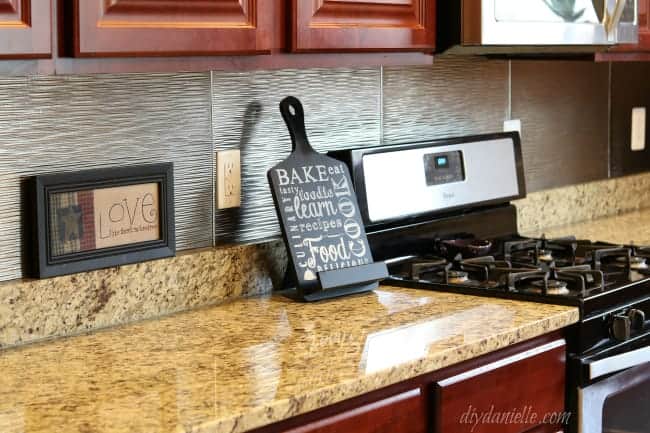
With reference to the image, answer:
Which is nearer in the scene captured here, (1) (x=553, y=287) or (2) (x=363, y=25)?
(2) (x=363, y=25)

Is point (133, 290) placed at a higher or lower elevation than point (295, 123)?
lower

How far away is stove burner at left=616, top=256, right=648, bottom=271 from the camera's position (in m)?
2.49

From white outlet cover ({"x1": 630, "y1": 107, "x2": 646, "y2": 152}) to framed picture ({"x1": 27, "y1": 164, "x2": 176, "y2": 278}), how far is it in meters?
1.91

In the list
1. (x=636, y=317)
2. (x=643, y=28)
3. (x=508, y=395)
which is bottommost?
(x=508, y=395)

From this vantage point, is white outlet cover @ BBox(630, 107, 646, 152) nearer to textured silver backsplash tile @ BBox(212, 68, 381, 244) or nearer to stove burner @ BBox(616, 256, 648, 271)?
stove burner @ BBox(616, 256, 648, 271)

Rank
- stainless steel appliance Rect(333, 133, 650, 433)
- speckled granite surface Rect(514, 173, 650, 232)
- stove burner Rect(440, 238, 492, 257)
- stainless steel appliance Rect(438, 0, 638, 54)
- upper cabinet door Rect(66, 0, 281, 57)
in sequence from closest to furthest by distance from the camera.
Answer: upper cabinet door Rect(66, 0, 281, 57), stainless steel appliance Rect(333, 133, 650, 433), stainless steel appliance Rect(438, 0, 638, 54), stove burner Rect(440, 238, 492, 257), speckled granite surface Rect(514, 173, 650, 232)

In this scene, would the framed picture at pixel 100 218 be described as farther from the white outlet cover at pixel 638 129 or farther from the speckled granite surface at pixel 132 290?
the white outlet cover at pixel 638 129

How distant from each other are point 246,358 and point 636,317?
0.88 meters

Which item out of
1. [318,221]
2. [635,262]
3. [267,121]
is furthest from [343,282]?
[635,262]

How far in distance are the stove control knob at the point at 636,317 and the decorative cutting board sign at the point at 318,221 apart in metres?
0.50

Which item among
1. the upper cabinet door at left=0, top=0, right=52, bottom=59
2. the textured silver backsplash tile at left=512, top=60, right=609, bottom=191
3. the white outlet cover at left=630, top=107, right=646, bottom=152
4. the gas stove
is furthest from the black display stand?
the white outlet cover at left=630, top=107, right=646, bottom=152

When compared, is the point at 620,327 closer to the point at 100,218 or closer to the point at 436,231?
the point at 436,231

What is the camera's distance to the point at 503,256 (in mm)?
2605

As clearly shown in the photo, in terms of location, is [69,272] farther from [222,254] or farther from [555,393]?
[555,393]
